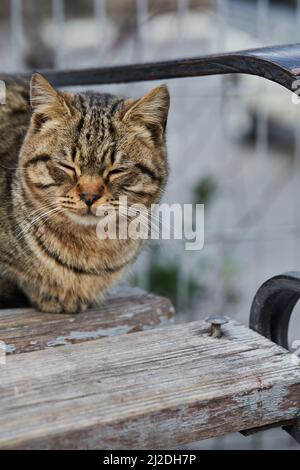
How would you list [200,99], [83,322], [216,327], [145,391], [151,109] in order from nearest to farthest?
[145,391] → [216,327] → [83,322] → [151,109] → [200,99]

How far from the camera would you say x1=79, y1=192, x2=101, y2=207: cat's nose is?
4.53 feet

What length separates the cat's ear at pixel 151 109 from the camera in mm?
1437

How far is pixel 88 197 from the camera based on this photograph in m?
1.38

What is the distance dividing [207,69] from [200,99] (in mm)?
1971

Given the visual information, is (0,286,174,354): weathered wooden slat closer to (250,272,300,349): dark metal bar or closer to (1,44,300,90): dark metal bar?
(250,272,300,349): dark metal bar

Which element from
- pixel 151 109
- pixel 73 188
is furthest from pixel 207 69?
pixel 73 188

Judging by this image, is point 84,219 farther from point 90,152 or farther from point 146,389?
point 146,389

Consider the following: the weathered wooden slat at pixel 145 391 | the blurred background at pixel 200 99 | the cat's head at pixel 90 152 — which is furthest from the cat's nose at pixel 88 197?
the blurred background at pixel 200 99

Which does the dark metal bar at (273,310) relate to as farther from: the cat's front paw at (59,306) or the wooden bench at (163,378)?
the cat's front paw at (59,306)

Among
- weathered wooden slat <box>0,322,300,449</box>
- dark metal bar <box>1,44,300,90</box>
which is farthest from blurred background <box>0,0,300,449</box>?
weathered wooden slat <box>0,322,300,449</box>

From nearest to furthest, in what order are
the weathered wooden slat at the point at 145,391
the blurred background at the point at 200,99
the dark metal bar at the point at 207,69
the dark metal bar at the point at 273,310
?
the weathered wooden slat at the point at 145,391
the dark metal bar at the point at 207,69
the dark metal bar at the point at 273,310
the blurred background at the point at 200,99

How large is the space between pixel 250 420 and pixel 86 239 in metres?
0.63

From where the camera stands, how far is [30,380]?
100cm

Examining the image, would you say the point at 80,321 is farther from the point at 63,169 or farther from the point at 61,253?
the point at 63,169
